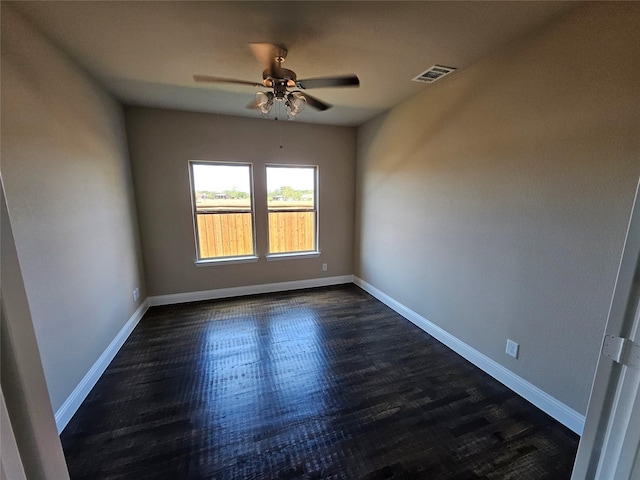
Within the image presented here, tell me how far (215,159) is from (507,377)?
3.91 meters

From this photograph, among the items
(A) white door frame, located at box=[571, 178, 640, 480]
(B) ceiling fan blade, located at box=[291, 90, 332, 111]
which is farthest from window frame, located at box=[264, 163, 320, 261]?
(A) white door frame, located at box=[571, 178, 640, 480]

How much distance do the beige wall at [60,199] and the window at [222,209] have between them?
3.41ft

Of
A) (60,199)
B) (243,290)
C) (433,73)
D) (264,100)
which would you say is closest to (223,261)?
(243,290)

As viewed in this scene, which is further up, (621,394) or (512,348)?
(621,394)

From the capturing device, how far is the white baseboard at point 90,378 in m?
1.76

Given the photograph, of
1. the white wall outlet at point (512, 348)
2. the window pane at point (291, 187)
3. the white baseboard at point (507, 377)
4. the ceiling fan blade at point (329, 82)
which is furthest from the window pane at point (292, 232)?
the white wall outlet at point (512, 348)

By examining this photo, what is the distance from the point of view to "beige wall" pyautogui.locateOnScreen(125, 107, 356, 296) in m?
3.39

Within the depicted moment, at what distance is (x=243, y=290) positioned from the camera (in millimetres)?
4066

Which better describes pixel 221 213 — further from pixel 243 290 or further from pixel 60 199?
pixel 60 199

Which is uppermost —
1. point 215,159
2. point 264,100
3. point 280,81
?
point 280,81

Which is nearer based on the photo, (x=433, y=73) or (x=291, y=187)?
(x=433, y=73)

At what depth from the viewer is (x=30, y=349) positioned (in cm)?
64

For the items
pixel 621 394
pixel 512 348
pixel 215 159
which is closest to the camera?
pixel 621 394

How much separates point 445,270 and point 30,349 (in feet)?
9.30
